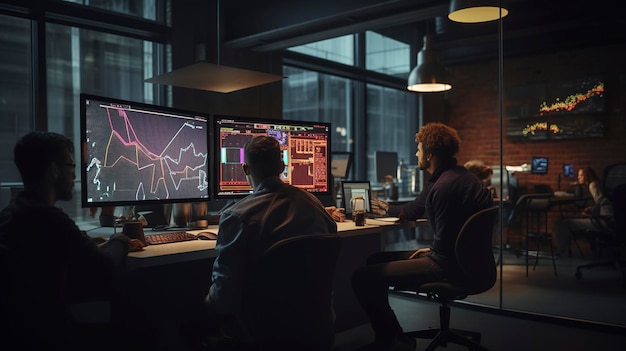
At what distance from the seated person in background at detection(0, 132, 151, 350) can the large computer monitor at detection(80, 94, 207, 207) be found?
1.11 feet

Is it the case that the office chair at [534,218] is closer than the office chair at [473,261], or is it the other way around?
the office chair at [473,261]

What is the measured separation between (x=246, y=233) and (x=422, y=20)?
4.54 meters

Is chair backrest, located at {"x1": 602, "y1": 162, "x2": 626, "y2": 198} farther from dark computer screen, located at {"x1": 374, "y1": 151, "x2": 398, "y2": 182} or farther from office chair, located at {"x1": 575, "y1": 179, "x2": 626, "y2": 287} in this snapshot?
dark computer screen, located at {"x1": 374, "y1": 151, "x2": 398, "y2": 182}

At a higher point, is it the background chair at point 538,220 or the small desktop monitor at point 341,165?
the small desktop monitor at point 341,165

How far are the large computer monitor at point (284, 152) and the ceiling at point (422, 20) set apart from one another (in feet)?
5.70

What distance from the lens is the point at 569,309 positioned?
3889 mm

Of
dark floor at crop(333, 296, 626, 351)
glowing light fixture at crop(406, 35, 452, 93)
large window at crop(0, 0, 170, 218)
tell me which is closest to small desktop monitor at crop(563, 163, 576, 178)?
glowing light fixture at crop(406, 35, 452, 93)

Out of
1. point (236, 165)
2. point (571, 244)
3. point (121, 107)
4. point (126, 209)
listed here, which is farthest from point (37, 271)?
point (571, 244)

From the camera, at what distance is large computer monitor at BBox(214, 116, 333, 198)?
2.54m

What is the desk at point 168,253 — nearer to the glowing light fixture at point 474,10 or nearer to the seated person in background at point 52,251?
the seated person in background at point 52,251

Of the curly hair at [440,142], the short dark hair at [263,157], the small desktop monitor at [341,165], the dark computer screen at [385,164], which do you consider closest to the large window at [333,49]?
the dark computer screen at [385,164]

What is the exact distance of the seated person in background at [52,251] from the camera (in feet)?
4.40

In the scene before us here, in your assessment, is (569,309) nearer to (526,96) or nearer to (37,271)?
(526,96)

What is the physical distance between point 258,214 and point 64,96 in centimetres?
341
